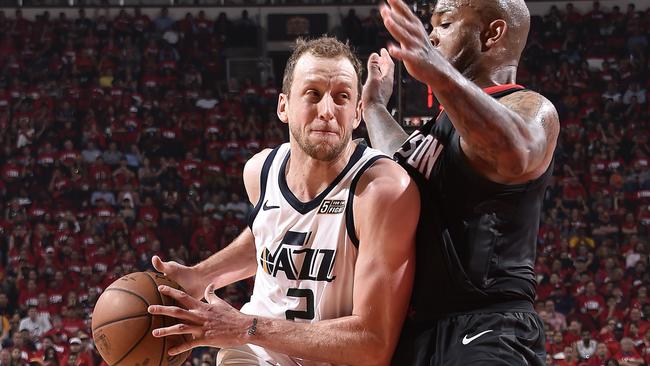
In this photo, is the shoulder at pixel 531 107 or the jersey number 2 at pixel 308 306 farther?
the jersey number 2 at pixel 308 306

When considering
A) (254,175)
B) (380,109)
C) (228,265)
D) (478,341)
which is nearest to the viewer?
(478,341)

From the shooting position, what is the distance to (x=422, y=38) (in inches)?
97.9

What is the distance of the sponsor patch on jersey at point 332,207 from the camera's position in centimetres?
310

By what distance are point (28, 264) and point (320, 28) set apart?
25.0 ft

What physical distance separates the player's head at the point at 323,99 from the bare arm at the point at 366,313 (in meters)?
0.26

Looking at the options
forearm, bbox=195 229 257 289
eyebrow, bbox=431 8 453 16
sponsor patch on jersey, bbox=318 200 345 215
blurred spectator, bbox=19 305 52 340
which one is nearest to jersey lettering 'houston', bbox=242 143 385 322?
sponsor patch on jersey, bbox=318 200 345 215

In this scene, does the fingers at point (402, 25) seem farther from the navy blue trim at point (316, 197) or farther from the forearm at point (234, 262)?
the forearm at point (234, 262)

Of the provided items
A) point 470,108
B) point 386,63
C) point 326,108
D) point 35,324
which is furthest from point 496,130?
point 35,324

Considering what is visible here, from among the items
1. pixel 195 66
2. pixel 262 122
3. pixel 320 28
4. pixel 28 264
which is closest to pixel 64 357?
pixel 28 264

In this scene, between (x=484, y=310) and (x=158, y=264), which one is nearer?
(x=484, y=310)

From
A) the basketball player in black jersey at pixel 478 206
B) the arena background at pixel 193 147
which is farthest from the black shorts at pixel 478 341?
the arena background at pixel 193 147

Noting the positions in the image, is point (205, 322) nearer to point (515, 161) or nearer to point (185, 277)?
point (185, 277)

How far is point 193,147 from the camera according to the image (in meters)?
14.4

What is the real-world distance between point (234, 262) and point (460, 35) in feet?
4.52
